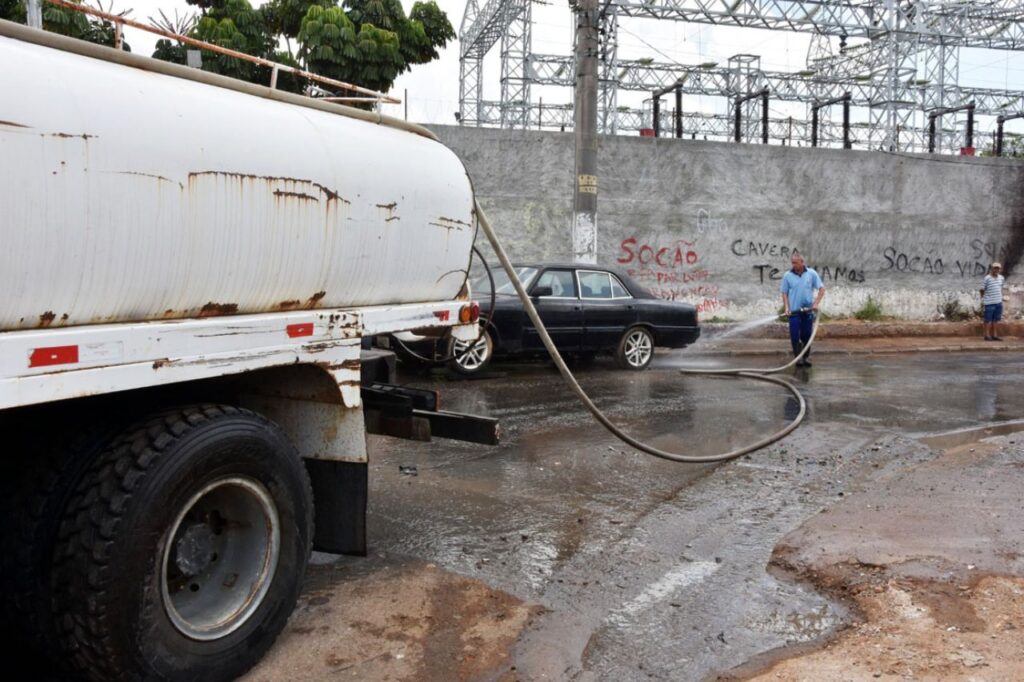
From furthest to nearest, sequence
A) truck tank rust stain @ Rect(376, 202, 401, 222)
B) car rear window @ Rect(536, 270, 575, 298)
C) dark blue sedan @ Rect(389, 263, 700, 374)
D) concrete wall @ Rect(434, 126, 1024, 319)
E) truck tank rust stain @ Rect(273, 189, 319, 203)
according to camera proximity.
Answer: concrete wall @ Rect(434, 126, 1024, 319), car rear window @ Rect(536, 270, 575, 298), dark blue sedan @ Rect(389, 263, 700, 374), truck tank rust stain @ Rect(376, 202, 401, 222), truck tank rust stain @ Rect(273, 189, 319, 203)

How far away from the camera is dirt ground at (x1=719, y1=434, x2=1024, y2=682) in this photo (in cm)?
350

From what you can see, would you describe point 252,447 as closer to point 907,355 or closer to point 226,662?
point 226,662

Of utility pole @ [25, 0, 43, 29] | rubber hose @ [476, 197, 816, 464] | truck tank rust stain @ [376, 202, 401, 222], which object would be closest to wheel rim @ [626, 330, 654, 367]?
rubber hose @ [476, 197, 816, 464]

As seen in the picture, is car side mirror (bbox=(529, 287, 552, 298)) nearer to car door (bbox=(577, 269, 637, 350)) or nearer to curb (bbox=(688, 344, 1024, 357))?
car door (bbox=(577, 269, 637, 350))

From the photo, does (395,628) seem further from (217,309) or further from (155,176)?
(155,176)

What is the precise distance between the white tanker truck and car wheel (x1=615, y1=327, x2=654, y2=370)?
831 cm

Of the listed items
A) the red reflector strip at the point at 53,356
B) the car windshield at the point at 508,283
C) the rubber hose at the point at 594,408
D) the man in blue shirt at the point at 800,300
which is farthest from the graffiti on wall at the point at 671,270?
the red reflector strip at the point at 53,356

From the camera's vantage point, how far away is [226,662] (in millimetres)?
3119

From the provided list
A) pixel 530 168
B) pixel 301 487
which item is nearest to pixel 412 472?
pixel 301 487

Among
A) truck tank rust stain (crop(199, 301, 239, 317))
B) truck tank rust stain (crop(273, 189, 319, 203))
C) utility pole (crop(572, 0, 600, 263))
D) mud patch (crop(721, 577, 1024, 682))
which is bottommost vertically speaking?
mud patch (crop(721, 577, 1024, 682))

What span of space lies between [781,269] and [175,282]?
15.9 metres

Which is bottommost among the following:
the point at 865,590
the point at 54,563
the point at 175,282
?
the point at 865,590

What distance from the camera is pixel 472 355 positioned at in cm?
1061

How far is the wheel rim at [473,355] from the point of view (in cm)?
1044
